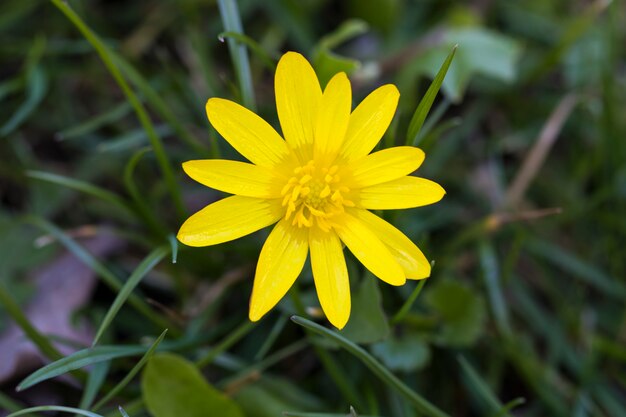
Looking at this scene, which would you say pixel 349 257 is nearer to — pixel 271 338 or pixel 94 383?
pixel 271 338

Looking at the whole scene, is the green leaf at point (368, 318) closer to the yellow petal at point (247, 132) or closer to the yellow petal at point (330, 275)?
the yellow petal at point (330, 275)

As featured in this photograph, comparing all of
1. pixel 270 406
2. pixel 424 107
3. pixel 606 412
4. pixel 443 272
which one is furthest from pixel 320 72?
pixel 606 412

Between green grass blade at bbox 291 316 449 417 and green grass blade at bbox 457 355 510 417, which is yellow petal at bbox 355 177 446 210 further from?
green grass blade at bbox 457 355 510 417

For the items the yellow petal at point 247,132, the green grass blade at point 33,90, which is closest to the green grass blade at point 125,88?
the yellow petal at point 247,132

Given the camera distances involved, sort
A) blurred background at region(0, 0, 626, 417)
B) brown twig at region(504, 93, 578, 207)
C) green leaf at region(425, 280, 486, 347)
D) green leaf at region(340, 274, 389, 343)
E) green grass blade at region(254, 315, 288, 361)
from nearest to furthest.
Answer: green leaf at region(340, 274, 389, 343) < green grass blade at region(254, 315, 288, 361) < blurred background at region(0, 0, 626, 417) < green leaf at region(425, 280, 486, 347) < brown twig at region(504, 93, 578, 207)

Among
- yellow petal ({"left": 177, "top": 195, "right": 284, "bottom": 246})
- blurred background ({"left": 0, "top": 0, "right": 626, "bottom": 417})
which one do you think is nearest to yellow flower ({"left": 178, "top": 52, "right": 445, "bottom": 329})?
yellow petal ({"left": 177, "top": 195, "right": 284, "bottom": 246})

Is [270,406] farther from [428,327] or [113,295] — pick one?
[113,295]

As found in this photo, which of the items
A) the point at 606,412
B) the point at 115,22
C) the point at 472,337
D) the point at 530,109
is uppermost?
the point at 115,22
